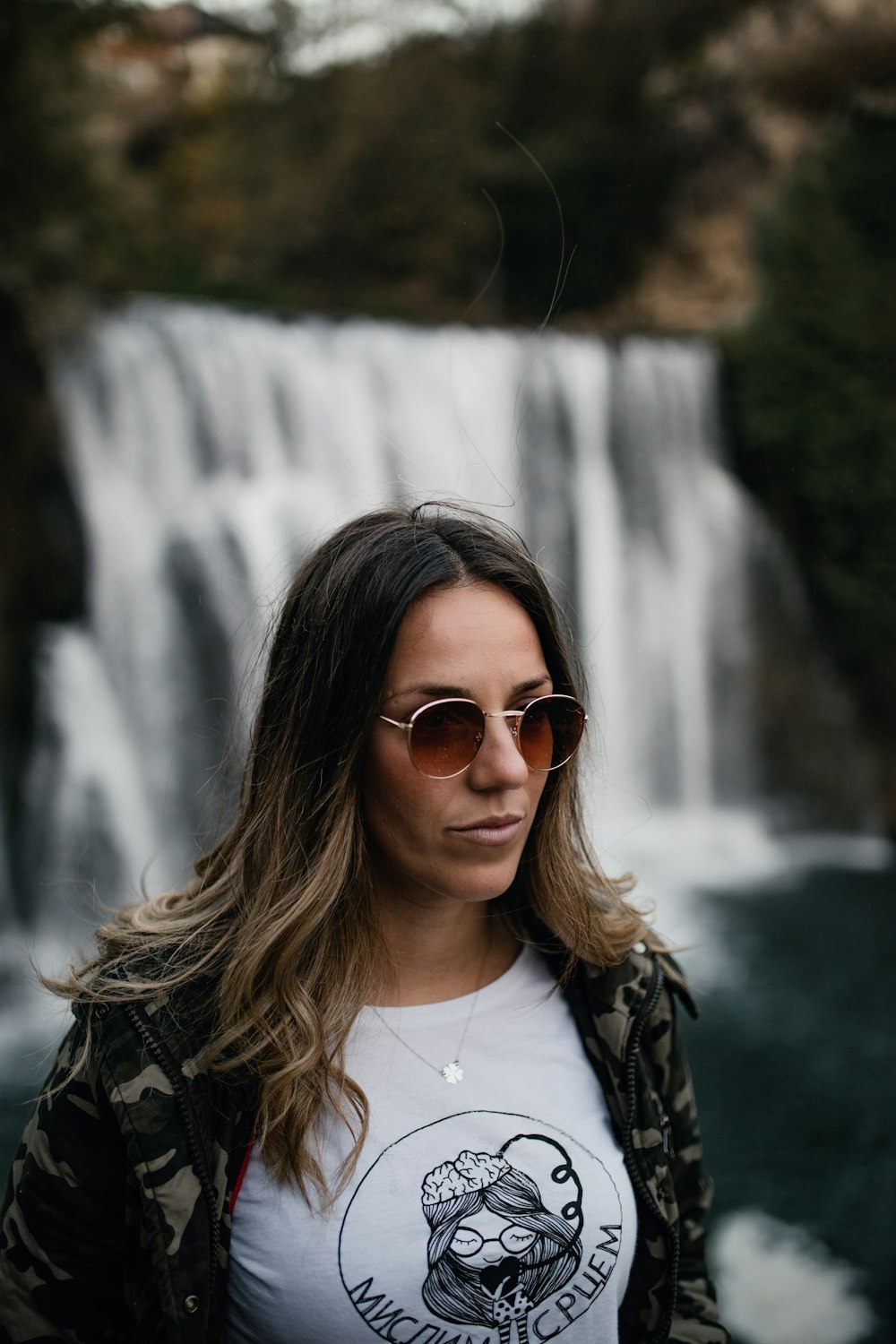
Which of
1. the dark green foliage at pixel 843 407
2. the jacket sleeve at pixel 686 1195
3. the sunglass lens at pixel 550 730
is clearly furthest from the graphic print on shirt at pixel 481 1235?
the dark green foliage at pixel 843 407

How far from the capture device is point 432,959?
56.6 inches

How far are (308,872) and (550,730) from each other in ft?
1.25

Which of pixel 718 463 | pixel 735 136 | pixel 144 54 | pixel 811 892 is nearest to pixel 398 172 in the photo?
pixel 735 136

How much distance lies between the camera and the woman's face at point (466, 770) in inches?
51.3

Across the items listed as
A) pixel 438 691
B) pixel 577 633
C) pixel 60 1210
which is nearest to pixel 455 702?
A: pixel 438 691

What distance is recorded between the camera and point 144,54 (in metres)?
8.19

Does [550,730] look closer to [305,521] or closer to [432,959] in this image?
[432,959]

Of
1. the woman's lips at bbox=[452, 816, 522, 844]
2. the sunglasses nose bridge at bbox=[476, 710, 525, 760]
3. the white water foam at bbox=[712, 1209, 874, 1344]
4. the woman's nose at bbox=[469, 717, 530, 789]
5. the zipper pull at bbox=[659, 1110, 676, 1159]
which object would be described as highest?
the sunglasses nose bridge at bbox=[476, 710, 525, 760]

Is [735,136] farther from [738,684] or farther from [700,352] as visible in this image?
[738,684]

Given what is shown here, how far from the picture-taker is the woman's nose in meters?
1.30

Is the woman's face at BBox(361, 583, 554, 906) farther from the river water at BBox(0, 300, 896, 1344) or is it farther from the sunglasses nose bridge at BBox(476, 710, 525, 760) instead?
the river water at BBox(0, 300, 896, 1344)

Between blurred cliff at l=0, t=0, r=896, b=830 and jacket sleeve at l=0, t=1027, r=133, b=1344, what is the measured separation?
3324 millimetres

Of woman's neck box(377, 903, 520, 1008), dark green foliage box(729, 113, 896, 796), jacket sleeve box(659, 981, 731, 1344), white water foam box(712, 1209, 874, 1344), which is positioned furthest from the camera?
dark green foliage box(729, 113, 896, 796)

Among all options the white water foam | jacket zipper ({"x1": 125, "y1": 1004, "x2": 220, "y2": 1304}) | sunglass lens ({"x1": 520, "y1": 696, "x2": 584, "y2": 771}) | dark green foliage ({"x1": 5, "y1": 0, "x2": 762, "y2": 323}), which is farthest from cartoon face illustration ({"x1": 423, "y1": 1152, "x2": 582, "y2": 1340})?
dark green foliage ({"x1": 5, "y1": 0, "x2": 762, "y2": 323})
